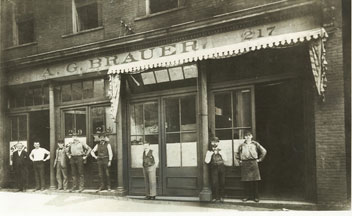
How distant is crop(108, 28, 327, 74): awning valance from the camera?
7.02 metres

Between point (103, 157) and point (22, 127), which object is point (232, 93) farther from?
point (22, 127)

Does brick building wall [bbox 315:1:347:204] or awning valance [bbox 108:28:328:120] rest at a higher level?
awning valance [bbox 108:28:328:120]

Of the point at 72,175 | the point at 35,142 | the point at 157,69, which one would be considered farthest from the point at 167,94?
the point at 35,142

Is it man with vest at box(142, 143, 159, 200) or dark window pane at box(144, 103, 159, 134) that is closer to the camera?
man with vest at box(142, 143, 159, 200)

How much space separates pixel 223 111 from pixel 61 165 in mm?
4951

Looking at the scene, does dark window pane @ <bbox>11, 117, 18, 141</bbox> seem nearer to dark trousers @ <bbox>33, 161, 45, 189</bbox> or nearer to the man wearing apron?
dark trousers @ <bbox>33, 161, 45, 189</bbox>

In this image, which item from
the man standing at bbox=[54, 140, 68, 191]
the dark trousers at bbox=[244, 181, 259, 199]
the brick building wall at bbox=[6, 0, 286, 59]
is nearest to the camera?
the dark trousers at bbox=[244, 181, 259, 199]

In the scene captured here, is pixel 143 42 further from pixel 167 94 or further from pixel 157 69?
pixel 167 94

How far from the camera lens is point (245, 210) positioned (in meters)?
7.45

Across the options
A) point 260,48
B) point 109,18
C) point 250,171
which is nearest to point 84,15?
point 109,18

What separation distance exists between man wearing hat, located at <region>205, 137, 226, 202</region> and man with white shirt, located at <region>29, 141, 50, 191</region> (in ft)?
17.2

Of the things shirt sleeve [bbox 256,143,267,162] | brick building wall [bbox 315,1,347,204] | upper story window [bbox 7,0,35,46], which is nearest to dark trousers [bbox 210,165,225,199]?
shirt sleeve [bbox 256,143,267,162]

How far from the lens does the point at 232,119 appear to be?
8516 millimetres

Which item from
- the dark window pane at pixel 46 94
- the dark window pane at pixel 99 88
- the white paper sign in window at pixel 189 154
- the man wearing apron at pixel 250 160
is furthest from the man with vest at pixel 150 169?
the dark window pane at pixel 46 94
